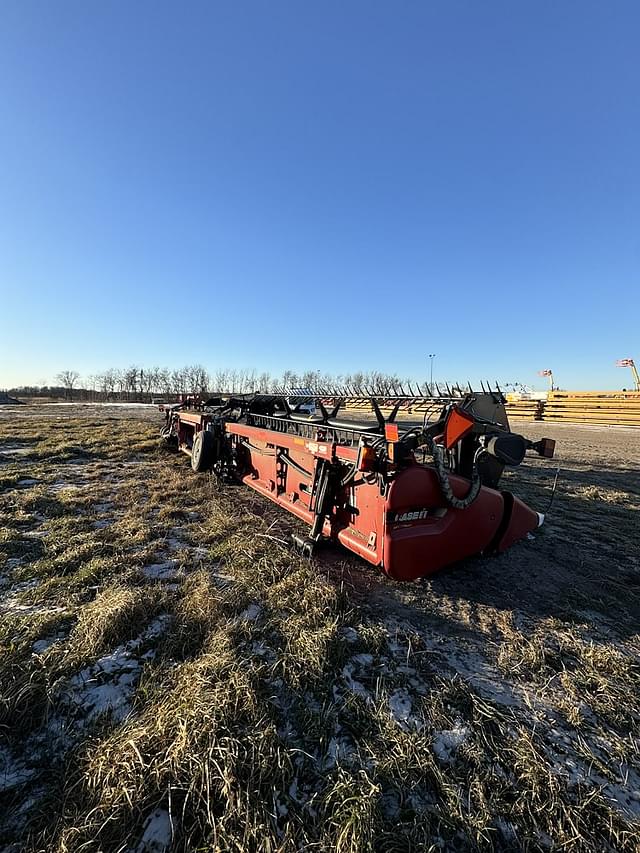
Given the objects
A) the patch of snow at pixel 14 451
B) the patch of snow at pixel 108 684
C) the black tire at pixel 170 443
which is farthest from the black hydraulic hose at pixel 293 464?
the patch of snow at pixel 14 451

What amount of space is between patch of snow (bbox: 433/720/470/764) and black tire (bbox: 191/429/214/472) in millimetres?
5199

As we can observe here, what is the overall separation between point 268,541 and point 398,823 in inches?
108

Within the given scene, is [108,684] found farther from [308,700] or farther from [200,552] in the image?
[200,552]

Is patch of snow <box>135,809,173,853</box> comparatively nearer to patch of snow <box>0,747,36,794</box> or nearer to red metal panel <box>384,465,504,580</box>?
patch of snow <box>0,747,36,794</box>

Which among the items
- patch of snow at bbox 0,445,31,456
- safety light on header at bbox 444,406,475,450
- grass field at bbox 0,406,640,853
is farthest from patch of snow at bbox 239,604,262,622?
patch of snow at bbox 0,445,31,456

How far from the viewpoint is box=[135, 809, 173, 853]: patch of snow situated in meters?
1.27

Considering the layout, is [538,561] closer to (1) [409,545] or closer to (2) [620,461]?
(1) [409,545]

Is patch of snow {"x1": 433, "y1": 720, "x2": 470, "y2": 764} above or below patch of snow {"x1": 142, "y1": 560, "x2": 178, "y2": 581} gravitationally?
above

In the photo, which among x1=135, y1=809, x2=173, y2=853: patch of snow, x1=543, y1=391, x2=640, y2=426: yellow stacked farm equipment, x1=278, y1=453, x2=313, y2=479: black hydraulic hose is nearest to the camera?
x1=135, y1=809, x2=173, y2=853: patch of snow

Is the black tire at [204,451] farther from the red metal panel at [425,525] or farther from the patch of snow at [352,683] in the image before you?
the patch of snow at [352,683]

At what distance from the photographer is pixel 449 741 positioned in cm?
171

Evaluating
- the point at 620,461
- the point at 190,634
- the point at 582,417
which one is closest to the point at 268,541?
the point at 190,634

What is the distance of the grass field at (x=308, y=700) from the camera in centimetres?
135

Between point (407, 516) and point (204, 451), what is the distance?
14.0ft
